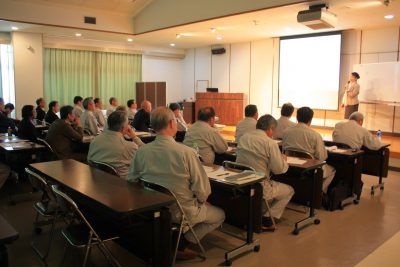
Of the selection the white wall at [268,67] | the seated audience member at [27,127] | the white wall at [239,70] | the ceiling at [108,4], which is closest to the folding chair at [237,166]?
the seated audience member at [27,127]

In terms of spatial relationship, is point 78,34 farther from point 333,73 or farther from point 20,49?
point 333,73

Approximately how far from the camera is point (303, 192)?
13.4 feet

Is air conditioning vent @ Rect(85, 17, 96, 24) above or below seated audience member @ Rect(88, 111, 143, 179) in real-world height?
above

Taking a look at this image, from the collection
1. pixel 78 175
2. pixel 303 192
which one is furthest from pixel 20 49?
pixel 303 192

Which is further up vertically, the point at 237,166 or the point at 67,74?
the point at 67,74

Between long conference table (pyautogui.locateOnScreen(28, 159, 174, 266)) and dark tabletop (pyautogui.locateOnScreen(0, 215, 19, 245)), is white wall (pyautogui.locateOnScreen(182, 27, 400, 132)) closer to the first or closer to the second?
long conference table (pyautogui.locateOnScreen(28, 159, 174, 266))

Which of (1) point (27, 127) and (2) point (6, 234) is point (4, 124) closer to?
(1) point (27, 127)

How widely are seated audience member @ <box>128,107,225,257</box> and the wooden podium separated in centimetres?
864

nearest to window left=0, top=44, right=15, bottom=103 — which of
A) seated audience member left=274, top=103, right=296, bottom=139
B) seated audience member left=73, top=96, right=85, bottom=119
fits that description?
seated audience member left=73, top=96, right=85, bottom=119

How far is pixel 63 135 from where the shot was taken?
16.3ft

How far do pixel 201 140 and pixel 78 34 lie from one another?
24.2ft

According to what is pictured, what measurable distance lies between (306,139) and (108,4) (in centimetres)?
656

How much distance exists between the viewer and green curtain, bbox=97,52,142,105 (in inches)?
465

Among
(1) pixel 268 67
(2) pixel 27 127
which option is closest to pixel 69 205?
(2) pixel 27 127
